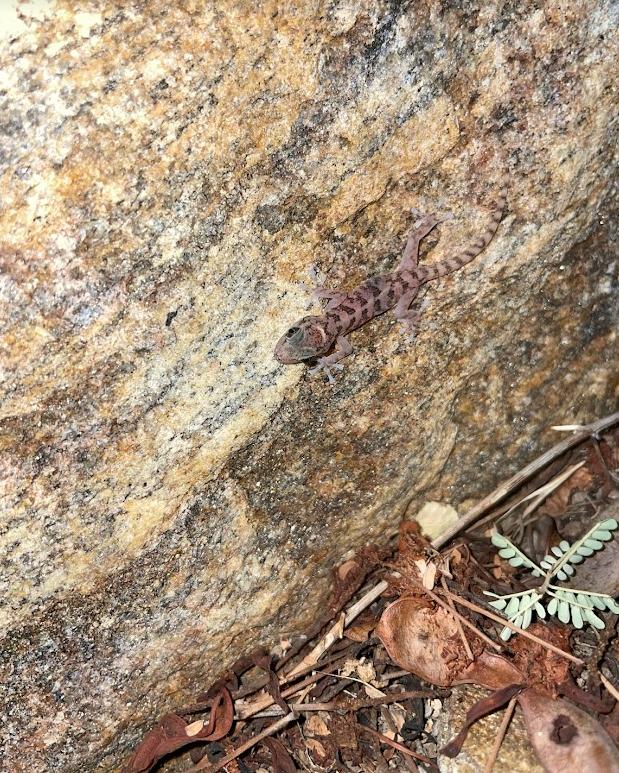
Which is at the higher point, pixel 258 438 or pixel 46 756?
pixel 258 438

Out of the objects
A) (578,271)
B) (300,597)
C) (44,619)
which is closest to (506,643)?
(300,597)

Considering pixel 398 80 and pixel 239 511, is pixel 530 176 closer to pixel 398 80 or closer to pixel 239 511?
pixel 398 80

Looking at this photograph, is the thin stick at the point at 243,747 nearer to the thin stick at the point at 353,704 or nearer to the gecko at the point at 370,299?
the thin stick at the point at 353,704

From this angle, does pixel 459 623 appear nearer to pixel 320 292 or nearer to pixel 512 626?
pixel 512 626

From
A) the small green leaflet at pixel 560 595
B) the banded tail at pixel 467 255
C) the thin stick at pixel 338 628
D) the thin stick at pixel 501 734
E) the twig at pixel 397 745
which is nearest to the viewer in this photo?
the banded tail at pixel 467 255

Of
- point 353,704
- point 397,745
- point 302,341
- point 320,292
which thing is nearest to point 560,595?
point 397,745

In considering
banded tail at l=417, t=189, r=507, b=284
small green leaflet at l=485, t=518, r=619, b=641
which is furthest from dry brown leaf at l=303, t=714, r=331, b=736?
banded tail at l=417, t=189, r=507, b=284

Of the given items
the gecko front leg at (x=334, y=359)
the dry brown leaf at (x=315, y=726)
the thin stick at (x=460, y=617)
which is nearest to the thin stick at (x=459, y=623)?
the thin stick at (x=460, y=617)

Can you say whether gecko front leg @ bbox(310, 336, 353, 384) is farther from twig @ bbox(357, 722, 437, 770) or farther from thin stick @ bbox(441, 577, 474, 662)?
twig @ bbox(357, 722, 437, 770)
